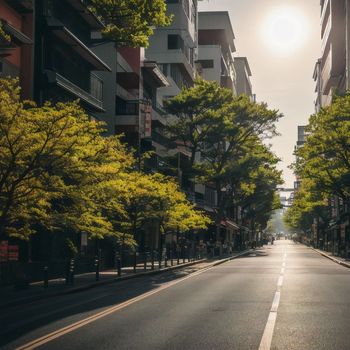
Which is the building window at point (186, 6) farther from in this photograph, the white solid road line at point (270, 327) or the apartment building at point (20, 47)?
the white solid road line at point (270, 327)

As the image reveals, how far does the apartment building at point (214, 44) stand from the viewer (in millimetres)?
102625

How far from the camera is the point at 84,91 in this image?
129 feet

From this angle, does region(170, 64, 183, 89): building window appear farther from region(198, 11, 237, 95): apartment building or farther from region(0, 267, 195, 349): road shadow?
region(0, 267, 195, 349): road shadow

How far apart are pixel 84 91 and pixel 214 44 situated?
230ft

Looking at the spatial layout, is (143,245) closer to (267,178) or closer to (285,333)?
(267,178)

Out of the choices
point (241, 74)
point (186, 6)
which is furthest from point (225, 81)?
point (241, 74)

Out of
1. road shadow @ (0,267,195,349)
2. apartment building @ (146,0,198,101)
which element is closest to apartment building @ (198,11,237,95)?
apartment building @ (146,0,198,101)

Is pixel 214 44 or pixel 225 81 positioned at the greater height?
pixel 214 44

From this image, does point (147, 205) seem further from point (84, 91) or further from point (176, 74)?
point (176, 74)

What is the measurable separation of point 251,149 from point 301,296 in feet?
150

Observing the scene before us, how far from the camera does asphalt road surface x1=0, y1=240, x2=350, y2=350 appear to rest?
36.8 feet

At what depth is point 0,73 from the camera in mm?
29531

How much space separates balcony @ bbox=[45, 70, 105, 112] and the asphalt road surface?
47.3ft

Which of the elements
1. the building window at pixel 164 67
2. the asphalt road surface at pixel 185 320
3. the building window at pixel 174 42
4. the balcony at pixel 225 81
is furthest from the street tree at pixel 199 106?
the balcony at pixel 225 81
